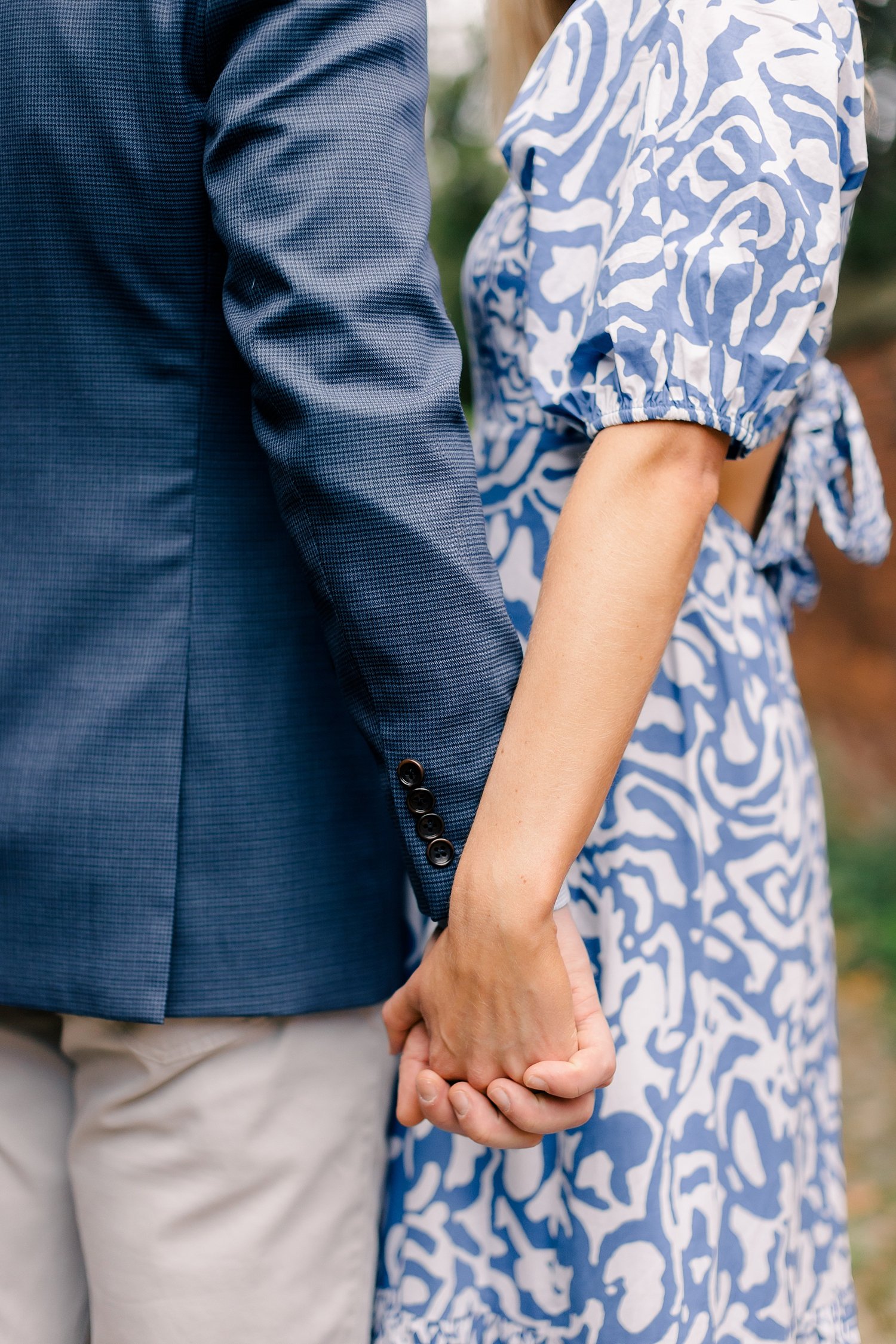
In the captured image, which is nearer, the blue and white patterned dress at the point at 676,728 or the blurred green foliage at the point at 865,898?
the blue and white patterned dress at the point at 676,728

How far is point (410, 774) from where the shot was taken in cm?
84

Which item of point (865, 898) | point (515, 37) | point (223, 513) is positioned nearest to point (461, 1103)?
Answer: point (223, 513)

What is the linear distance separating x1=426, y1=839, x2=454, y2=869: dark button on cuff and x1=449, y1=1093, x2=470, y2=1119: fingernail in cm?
19

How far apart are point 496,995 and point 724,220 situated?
0.66 metres

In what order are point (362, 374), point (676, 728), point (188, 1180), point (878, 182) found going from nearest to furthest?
point (362, 374), point (188, 1180), point (676, 728), point (878, 182)

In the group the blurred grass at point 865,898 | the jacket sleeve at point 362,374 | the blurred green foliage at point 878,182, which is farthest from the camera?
the blurred grass at point 865,898

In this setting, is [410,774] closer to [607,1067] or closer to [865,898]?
[607,1067]

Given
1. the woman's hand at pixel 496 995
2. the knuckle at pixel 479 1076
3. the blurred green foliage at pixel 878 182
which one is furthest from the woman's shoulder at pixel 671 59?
the blurred green foliage at pixel 878 182

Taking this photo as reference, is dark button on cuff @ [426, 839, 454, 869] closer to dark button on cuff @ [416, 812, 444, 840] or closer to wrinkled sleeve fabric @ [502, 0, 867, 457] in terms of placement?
dark button on cuff @ [416, 812, 444, 840]

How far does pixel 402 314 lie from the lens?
32.5 inches

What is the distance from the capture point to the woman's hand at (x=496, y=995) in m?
0.80

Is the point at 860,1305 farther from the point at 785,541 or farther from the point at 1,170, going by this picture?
the point at 1,170

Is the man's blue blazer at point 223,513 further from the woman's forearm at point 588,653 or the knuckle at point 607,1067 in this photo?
the knuckle at point 607,1067

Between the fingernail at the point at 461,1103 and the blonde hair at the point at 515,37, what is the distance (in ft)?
4.15
